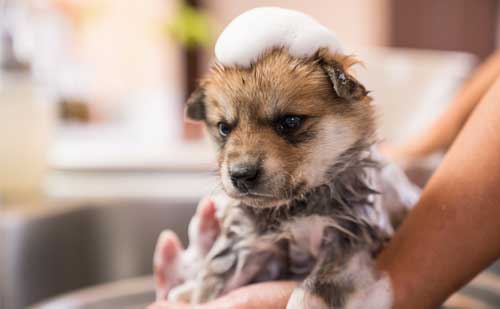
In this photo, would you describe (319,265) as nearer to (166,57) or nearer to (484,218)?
(484,218)

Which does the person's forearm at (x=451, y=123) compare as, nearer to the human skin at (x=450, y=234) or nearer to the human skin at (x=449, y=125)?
the human skin at (x=449, y=125)

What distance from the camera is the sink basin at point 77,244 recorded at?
111cm

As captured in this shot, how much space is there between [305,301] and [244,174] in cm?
14

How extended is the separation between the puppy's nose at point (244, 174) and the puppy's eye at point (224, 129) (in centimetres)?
8

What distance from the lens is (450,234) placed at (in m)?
0.59

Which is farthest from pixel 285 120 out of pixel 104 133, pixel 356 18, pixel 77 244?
pixel 356 18

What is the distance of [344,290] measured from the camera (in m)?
0.60

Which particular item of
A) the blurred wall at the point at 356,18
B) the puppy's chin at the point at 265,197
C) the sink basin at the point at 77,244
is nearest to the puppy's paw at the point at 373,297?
the puppy's chin at the point at 265,197

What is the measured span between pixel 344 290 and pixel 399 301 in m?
0.06

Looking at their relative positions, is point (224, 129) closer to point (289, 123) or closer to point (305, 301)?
point (289, 123)

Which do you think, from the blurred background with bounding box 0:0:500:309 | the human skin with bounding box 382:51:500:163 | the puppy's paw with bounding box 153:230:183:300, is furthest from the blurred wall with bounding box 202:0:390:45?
the puppy's paw with bounding box 153:230:183:300

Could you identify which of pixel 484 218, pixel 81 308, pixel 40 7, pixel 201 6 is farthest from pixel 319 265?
pixel 201 6

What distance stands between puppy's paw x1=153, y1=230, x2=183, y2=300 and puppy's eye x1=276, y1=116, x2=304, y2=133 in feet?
0.90

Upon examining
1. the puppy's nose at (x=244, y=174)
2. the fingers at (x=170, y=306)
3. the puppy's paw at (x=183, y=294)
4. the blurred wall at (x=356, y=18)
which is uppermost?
the blurred wall at (x=356, y=18)
